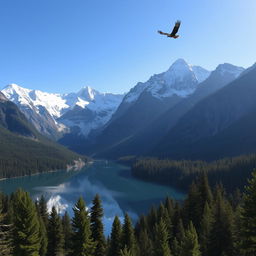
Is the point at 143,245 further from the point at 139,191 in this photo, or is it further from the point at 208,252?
the point at 139,191

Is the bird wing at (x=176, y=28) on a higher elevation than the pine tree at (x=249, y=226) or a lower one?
higher

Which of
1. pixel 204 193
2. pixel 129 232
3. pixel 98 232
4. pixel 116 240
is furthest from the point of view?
pixel 204 193

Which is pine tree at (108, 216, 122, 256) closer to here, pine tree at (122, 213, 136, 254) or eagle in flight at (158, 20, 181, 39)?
pine tree at (122, 213, 136, 254)

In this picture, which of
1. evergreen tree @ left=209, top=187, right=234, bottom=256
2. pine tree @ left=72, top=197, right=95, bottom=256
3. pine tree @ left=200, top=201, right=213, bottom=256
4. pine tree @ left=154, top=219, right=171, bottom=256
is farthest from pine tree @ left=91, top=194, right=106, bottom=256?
evergreen tree @ left=209, top=187, right=234, bottom=256

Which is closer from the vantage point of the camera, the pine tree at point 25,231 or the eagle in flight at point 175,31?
the eagle in flight at point 175,31

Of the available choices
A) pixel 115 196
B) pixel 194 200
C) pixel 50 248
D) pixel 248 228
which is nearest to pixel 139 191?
pixel 115 196

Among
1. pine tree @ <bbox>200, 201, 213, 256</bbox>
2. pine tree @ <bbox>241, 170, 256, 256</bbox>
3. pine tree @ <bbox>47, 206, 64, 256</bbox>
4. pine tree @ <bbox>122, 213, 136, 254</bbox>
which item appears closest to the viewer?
pine tree @ <bbox>241, 170, 256, 256</bbox>

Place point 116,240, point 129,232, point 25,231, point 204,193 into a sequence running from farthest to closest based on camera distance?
point 204,193 → point 129,232 → point 116,240 → point 25,231

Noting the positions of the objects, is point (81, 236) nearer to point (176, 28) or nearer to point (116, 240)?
point (116, 240)

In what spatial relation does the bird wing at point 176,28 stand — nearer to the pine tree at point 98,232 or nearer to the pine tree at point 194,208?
the pine tree at point 98,232

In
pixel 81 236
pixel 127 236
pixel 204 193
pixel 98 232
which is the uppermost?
pixel 204 193

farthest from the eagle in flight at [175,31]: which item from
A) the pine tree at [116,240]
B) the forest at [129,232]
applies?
the pine tree at [116,240]

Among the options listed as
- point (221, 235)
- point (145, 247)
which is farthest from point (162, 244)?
point (145, 247)
